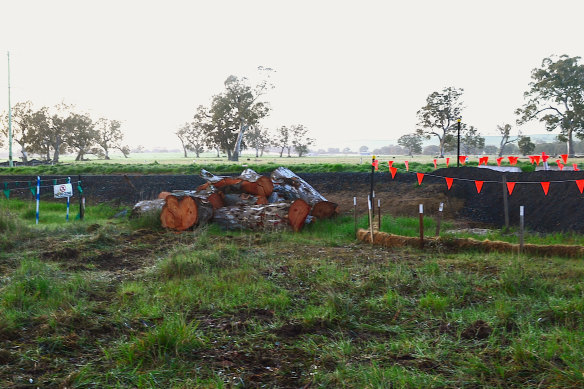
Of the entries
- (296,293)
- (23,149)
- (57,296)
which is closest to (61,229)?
(57,296)

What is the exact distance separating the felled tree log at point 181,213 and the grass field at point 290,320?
346cm

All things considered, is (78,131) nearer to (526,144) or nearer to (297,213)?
(526,144)

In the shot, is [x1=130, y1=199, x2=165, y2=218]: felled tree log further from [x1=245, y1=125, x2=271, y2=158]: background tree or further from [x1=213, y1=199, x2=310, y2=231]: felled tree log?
[x1=245, y1=125, x2=271, y2=158]: background tree

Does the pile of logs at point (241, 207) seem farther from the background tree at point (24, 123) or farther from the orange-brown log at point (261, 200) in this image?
the background tree at point (24, 123)

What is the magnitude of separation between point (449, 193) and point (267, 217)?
7517 mm

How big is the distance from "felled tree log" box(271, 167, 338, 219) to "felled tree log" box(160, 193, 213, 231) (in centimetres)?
275

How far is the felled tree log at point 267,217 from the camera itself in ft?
39.3

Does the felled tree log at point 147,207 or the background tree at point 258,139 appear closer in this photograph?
the felled tree log at point 147,207

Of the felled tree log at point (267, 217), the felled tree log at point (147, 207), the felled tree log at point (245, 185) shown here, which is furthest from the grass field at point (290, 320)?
the felled tree log at point (245, 185)

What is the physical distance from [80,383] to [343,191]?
625 inches

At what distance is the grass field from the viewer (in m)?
3.91

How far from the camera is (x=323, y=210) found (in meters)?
13.4

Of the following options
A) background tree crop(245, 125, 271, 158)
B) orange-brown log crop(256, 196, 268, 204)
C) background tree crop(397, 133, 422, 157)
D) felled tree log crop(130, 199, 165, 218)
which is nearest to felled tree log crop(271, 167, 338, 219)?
orange-brown log crop(256, 196, 268, 204)

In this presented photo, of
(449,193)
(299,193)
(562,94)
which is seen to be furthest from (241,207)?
(562,94)
